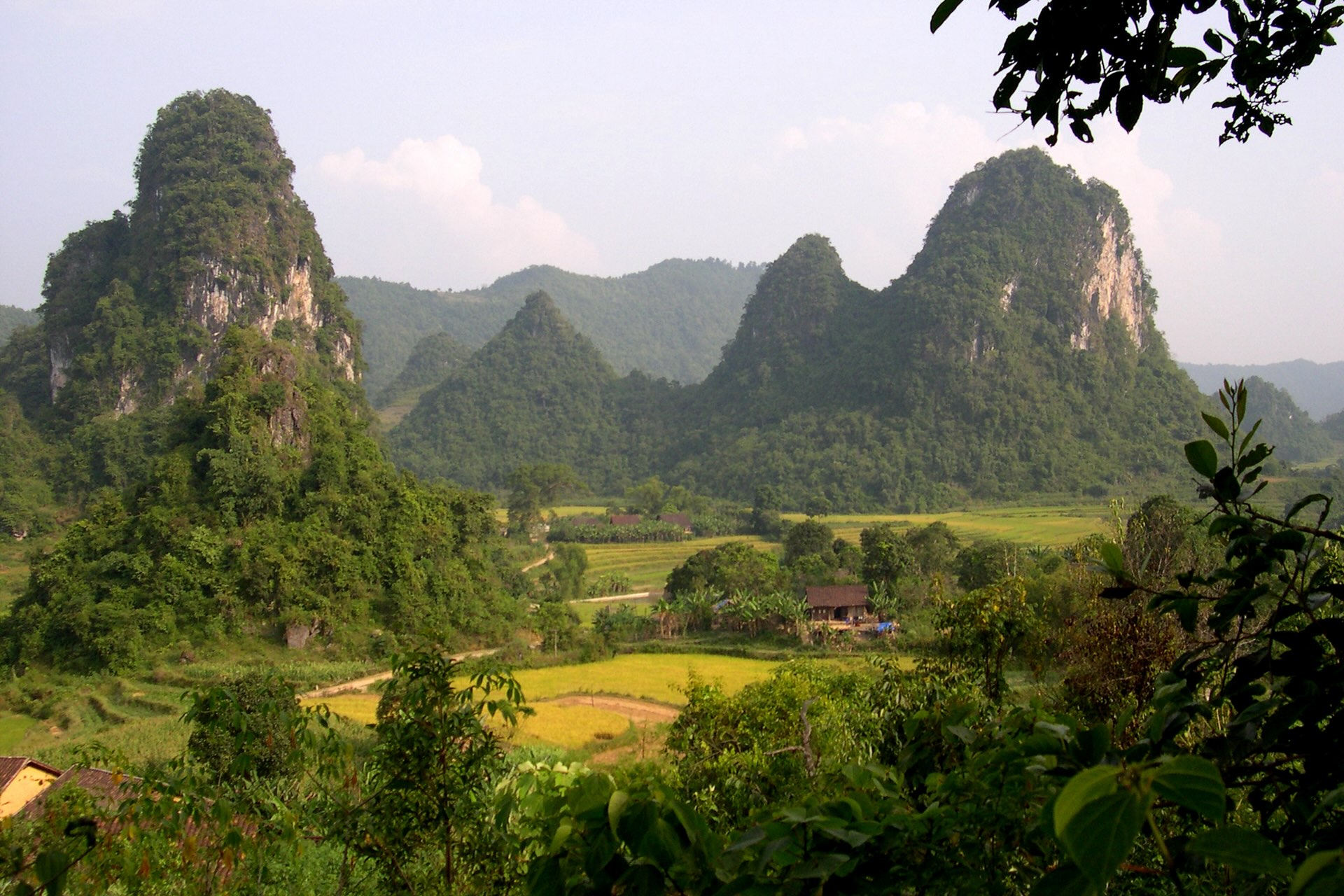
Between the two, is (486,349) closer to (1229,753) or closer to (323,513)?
(323,513)

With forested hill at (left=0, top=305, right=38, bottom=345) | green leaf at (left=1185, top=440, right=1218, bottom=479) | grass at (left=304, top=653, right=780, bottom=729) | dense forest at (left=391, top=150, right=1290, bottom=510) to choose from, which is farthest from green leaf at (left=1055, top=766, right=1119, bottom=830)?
forested hill at (left=0, top=305, right=38, bottom=345)

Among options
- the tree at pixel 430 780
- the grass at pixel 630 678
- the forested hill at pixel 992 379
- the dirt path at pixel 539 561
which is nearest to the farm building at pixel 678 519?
the dirt path at pixel 539 561

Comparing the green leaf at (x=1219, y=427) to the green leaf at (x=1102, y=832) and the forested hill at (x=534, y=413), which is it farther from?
the forested hill at (x=534, y=413)

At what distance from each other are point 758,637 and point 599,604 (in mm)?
8223

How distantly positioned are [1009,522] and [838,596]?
1972 centimetres

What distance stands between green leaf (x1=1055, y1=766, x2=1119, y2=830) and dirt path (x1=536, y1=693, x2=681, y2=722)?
53.2 feet

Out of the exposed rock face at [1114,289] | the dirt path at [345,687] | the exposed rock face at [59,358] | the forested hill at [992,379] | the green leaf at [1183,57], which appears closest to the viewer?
the green leaf at [1183,57]

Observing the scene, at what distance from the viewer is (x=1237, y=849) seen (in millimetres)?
683

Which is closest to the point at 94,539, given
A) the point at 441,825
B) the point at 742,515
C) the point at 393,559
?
the point at 393,559

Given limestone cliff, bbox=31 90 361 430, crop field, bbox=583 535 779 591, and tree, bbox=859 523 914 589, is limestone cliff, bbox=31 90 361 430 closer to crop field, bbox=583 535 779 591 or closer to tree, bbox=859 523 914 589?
crop field, bbox=583 535 779 591

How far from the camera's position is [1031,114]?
4.36ft

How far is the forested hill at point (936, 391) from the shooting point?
55656 millimetres

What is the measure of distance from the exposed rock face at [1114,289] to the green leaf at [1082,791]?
66757 millimetres

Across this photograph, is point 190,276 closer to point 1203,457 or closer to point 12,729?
point 12,729
